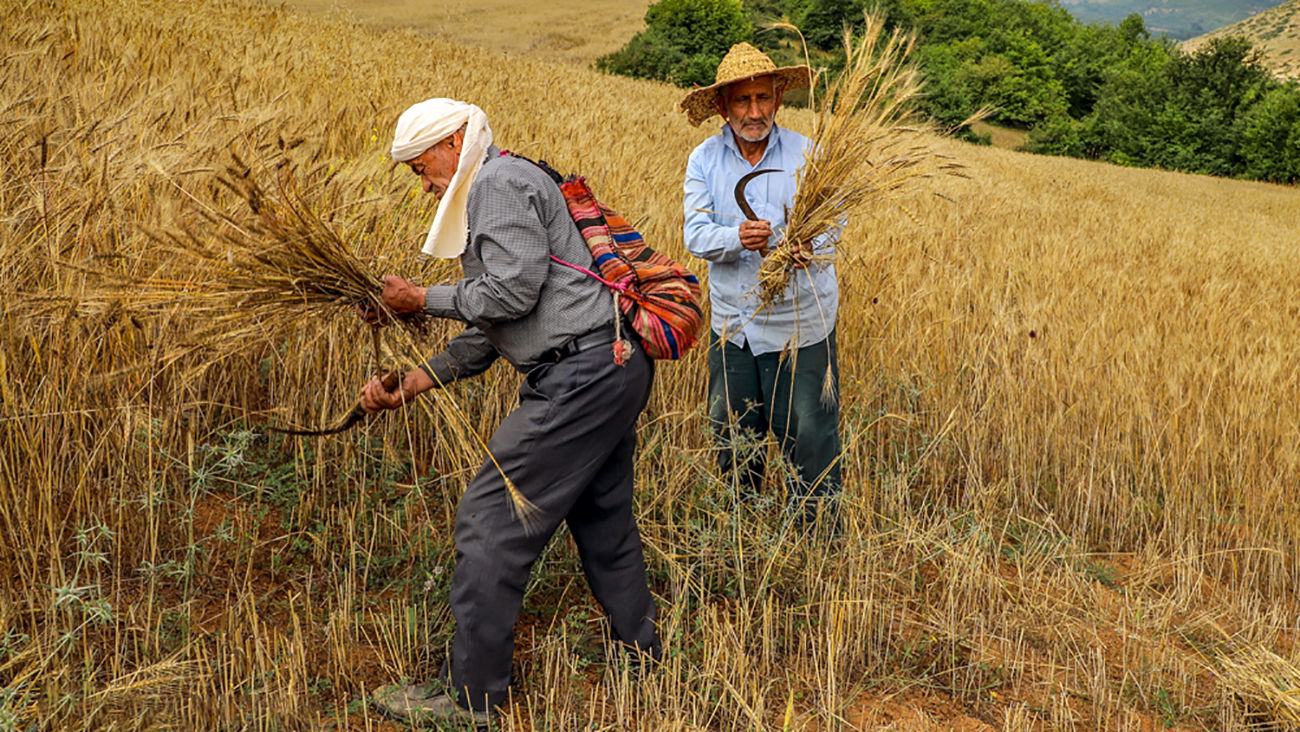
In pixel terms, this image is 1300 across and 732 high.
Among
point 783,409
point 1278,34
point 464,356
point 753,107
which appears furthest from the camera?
point 1278,34

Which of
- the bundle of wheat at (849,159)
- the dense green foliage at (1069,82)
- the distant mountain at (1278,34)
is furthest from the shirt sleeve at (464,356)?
the distant mountain at (1278,34)

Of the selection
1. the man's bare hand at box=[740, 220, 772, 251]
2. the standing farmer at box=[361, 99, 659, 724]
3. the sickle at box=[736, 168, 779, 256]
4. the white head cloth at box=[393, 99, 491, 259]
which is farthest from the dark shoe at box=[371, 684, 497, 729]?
the sickle at box=[736, 168, 779, 256]

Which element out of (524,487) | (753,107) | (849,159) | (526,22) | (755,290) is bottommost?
(524,487)

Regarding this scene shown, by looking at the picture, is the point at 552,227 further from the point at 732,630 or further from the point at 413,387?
the point at 732,630

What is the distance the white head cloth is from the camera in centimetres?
192

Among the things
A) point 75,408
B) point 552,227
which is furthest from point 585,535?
point 75,408

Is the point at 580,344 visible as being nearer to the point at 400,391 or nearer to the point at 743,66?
the point at 400,391

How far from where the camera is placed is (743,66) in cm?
285

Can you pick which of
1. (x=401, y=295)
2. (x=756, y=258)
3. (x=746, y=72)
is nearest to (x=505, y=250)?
(x=401, y=295)

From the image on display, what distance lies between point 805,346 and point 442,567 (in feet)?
4.49

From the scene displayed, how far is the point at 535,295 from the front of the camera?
6.45ft

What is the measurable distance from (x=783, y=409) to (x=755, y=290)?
1.58ft

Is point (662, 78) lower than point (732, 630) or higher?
higher

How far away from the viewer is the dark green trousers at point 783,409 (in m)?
2.90
